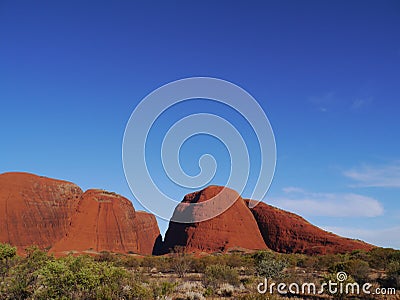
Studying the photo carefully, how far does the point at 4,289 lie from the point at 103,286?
437 centimetres

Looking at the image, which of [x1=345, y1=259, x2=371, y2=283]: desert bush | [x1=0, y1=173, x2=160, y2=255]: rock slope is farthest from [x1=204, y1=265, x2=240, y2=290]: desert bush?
[x1=0, y1=173, x2=160, y2=255]: rock slope

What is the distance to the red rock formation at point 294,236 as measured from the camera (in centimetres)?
7000

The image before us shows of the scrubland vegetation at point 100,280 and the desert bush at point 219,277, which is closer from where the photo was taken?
the scrubland vegetation at point 100,280

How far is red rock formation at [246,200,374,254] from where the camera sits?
7000cm

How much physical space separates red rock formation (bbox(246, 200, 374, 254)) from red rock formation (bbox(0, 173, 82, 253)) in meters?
47.0

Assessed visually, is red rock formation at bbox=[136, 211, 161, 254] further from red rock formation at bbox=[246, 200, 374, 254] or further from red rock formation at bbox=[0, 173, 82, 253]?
red rock formation at bbox=[246, 200, 374, 254]

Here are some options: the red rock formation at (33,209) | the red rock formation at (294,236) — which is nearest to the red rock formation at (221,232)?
the red rock formation at (294,236)

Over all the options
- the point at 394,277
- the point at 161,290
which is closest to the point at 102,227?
the point at 394,277

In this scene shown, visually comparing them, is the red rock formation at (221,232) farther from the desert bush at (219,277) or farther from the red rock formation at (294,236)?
the desert bush at (219,277)

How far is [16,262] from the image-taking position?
15180mm

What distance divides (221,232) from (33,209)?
139 ft

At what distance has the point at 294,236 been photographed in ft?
260

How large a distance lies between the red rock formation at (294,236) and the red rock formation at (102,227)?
32384mm

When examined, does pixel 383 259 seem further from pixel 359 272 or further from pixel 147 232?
pixel 147 232
